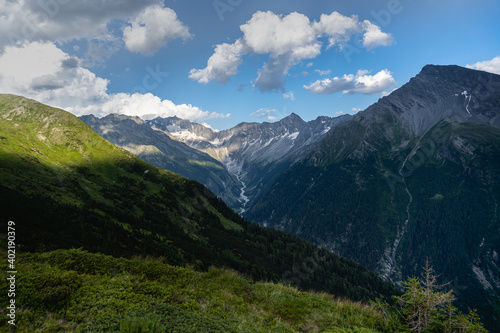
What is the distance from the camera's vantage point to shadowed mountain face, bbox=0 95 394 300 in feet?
211

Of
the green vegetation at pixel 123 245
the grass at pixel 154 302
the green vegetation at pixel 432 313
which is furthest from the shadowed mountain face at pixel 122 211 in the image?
the green vegetation at pixel 432 313

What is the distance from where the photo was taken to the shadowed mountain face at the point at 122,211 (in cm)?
6431

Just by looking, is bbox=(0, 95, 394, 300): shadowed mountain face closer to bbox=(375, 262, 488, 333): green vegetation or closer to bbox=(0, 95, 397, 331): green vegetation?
bbox=(0, 95, 397, 331): green vegetation

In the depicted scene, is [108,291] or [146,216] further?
[146,216]

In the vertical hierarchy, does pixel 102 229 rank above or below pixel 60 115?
below

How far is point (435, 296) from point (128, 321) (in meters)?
16.5

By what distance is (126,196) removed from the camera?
12400cm

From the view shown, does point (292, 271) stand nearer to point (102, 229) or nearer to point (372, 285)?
point (372, 285)

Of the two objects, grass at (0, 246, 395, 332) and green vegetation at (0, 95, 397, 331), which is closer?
grass at (0, 246, 395, 332)

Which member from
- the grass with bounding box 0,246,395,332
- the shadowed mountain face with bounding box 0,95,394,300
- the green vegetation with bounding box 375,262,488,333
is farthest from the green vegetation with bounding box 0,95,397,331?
the green vegetation with bounding box 375,262,488,333

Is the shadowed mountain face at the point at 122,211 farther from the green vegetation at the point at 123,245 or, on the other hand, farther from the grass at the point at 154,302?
the grass at the point at 154,302

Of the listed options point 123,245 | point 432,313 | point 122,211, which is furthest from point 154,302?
point 122,211

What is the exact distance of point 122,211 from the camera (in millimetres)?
101688

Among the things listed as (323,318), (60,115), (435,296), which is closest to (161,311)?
(323,318)
